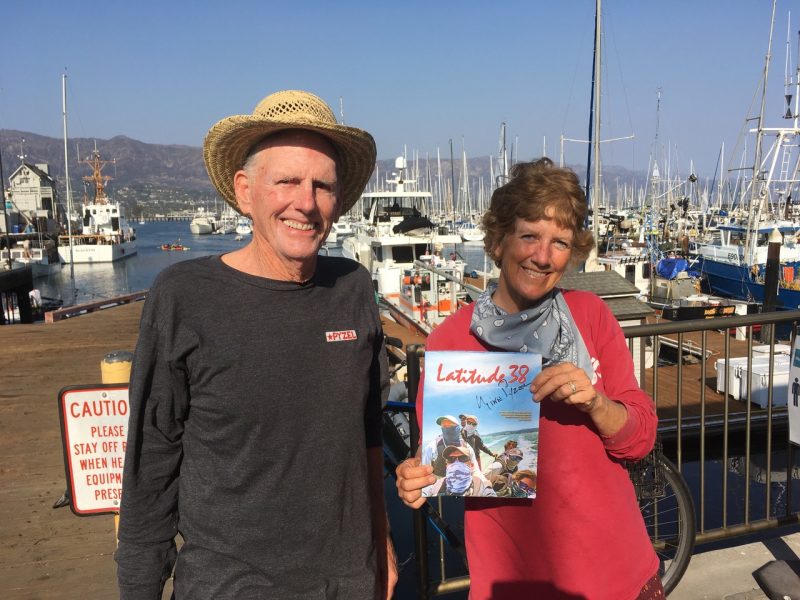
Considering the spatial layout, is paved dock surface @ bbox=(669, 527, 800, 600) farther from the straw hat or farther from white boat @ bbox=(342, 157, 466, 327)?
white boat @ bbox=(342, 157, 466, 327)

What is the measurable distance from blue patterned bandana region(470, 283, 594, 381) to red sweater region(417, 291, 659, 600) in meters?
0.07

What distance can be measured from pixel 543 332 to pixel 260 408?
0.82 m

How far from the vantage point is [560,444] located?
174 cm

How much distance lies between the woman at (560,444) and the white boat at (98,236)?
222 feet

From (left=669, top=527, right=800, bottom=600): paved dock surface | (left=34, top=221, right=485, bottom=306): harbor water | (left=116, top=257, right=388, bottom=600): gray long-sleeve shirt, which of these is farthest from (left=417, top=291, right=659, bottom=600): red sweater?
(left=34, top=221, right=485, bottom=306): harbor water

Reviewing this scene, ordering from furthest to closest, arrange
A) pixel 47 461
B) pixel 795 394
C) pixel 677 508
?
pixel 47 461
pixel 795 394
pixel 677 508

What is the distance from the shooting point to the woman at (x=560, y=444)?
1728mm

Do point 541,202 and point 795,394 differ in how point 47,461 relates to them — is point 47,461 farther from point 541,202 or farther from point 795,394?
point 795,394

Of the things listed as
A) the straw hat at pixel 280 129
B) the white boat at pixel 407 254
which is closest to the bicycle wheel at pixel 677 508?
the straw hat at pixel 280 129

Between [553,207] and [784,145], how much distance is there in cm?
3036

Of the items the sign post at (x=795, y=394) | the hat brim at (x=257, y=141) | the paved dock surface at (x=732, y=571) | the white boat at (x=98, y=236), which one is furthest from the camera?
the white boat at (x=98, y=236)

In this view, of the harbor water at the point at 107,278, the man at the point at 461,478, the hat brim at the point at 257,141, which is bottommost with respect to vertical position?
the harbor water at the point at 107,278

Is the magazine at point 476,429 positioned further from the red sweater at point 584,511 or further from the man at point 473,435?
the red sweater at point 584,511

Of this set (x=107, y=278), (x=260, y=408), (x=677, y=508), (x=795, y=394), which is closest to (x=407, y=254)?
(x=795, y=394)
